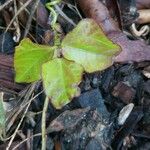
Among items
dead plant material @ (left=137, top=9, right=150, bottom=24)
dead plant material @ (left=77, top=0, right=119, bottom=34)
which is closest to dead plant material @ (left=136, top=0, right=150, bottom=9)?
dead plant material @ (left=137, top=9, right=150, bottom=24)

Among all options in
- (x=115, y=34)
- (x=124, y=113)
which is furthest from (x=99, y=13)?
(x=124, y=113)

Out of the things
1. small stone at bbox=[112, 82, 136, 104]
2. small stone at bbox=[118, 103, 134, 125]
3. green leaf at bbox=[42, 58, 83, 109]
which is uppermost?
green leaf at bbox=[42, 58, 83, 109]

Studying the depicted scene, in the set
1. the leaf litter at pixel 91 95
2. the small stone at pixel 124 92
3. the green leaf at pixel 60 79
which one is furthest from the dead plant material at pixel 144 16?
the green leaf at pixel 60 79

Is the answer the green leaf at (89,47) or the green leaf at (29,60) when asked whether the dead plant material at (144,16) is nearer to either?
the green leaf at (89,47)

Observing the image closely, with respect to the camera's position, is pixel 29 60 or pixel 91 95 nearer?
pixel 29 60

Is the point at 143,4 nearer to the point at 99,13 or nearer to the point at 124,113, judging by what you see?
the point at 99,13

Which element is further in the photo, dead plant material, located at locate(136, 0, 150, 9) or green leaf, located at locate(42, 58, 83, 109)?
dead plant material, located at locate(136, 0, 150, 9)

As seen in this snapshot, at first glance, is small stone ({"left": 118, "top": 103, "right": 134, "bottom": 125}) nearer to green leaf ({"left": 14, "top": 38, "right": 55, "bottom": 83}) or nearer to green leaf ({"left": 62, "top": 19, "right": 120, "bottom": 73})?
green leaf ({"left": 62, "top": 19, "right": 120, "bottom": 73})
